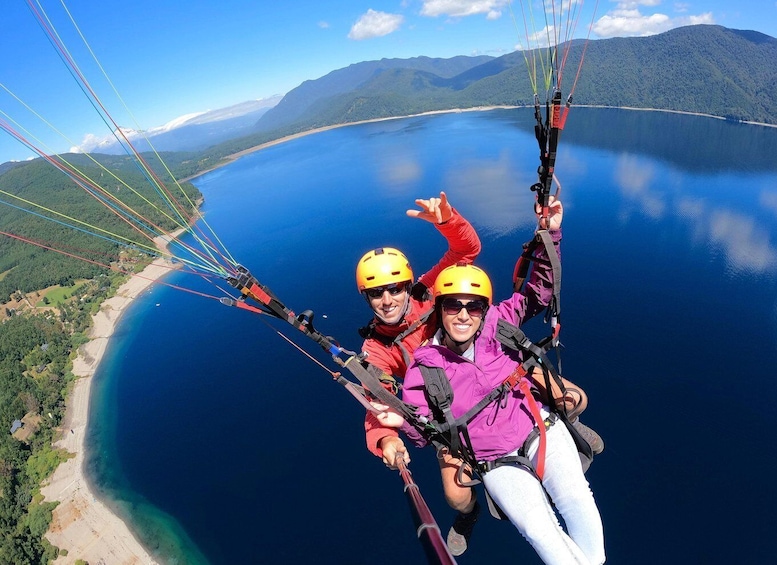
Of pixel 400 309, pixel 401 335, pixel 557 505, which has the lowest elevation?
pixel 557 505

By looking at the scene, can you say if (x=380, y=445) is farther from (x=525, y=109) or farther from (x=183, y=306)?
(x=525, y=109)

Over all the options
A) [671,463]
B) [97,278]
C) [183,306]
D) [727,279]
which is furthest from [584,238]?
[97,278]

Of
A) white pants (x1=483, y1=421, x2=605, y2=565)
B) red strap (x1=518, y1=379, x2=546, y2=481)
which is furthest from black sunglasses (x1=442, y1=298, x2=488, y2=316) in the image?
white pants (x1=483, y1=421, x2=605, y2=565)

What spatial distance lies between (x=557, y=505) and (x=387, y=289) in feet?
8.28

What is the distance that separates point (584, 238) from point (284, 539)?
37.3 meters

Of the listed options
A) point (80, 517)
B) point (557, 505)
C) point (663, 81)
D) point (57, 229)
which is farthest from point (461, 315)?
point (663, 81)

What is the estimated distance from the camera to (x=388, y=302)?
13.1 feet

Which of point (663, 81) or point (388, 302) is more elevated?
point (663, 81)

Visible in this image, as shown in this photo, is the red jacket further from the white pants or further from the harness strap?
the white pants

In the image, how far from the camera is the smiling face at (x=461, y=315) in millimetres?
3404

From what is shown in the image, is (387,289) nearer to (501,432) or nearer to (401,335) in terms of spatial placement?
(401,335)

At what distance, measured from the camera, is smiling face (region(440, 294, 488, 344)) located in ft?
11.2

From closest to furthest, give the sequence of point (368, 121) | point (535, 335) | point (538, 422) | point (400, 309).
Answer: point (538, 422) → point (400, 309) → point (535, 335) → point (368, 121)

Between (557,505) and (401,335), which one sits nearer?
(557,505)
